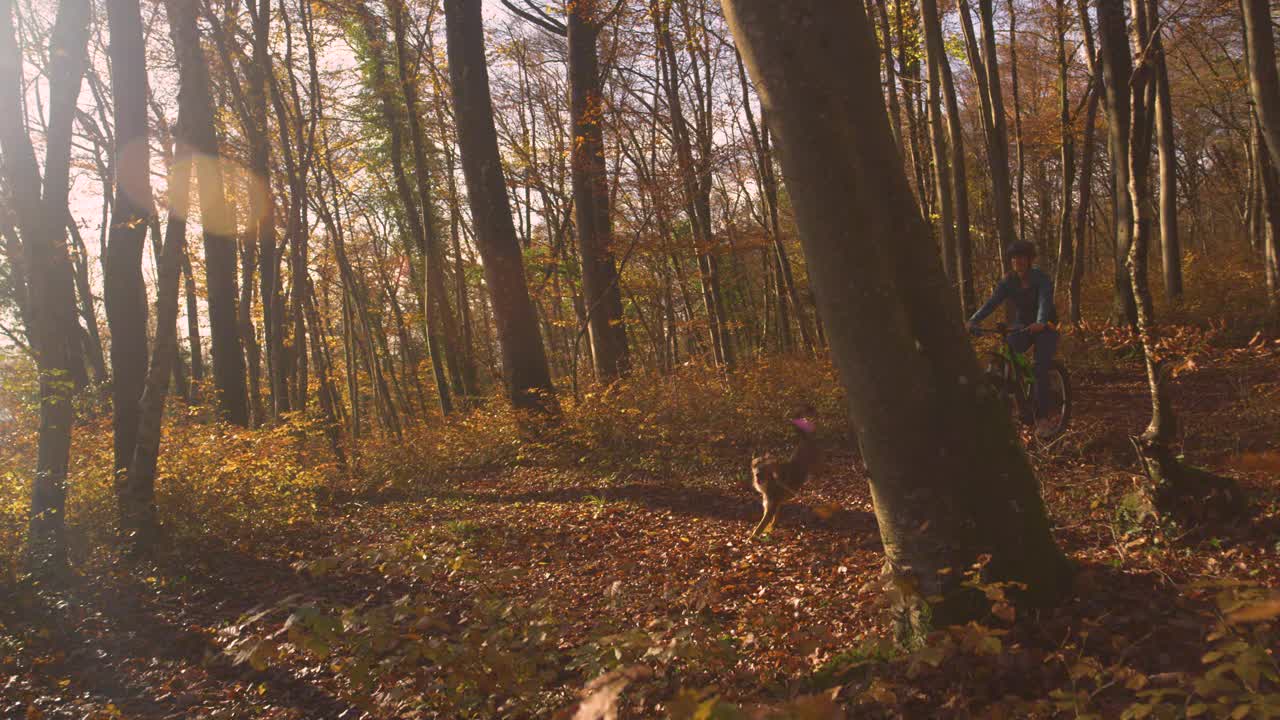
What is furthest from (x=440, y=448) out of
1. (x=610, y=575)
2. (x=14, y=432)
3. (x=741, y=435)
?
(x=14, y=432)

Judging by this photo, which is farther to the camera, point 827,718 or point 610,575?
point 610,575

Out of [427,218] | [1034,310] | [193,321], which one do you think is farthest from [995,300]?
[193,321]

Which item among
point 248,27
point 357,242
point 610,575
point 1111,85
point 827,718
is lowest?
point 610,575

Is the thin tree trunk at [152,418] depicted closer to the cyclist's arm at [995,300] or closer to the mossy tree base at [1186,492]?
the cyclist's arm at [995,300]

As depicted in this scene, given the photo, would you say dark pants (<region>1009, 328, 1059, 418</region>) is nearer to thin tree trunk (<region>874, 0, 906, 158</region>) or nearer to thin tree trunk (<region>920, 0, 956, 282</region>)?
thin tree trunk (<region>920, 0, 956, 282</region>)

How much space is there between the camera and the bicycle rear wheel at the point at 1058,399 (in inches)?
255

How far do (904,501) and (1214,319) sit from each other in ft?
35.6

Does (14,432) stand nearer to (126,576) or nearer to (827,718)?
(126,576)

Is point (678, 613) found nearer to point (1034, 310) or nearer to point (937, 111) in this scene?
point (1034, 310)

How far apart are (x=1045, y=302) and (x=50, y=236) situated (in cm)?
1100

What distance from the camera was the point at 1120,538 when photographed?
447 cm

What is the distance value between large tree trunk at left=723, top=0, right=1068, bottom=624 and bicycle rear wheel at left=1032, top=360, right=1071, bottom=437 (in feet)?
11.5

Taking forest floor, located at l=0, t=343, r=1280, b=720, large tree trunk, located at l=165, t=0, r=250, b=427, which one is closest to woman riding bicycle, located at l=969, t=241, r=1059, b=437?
forest floor, located at l=0, t=343, r=1280, b=720

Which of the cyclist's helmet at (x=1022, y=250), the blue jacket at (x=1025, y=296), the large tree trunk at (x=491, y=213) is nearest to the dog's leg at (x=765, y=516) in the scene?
the blue jacket at (x=1025, y=296)
